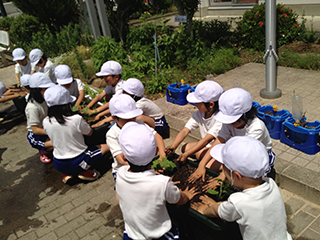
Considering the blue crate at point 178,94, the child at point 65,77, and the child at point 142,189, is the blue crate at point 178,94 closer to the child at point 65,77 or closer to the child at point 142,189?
the child at point 65,77

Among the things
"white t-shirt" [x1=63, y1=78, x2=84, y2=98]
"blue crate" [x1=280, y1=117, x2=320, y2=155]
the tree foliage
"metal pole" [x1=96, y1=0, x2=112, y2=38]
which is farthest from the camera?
the tree foliage

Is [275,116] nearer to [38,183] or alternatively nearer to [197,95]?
[197,95]

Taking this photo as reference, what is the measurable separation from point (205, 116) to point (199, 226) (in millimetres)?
1362

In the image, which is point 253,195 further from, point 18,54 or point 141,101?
point 18,54

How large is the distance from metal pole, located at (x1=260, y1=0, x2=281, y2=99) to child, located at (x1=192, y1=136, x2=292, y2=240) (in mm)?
3634

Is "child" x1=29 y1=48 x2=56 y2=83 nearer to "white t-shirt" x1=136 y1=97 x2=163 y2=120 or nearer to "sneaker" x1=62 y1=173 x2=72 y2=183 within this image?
"sneaker" x1=62 y1=173 x2=72 y2=183

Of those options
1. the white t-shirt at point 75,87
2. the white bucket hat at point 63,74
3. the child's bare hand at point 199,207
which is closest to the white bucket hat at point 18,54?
the white t-shirt at point 75,87

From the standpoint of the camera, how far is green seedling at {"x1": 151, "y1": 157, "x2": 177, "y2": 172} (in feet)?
9.61

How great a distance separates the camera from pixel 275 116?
13.0 feet

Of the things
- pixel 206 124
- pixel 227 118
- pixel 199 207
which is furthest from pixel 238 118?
pixel 199 207

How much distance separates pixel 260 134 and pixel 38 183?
3391mm

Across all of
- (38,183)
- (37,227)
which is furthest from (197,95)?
(38,183)

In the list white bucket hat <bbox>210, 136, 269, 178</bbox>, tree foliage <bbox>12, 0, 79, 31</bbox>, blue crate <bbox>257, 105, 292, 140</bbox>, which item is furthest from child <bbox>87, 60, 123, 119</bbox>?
tree foliage <bbox>12, 0, 79, 31</bbox>

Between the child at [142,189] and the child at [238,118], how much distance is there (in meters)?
0.75
